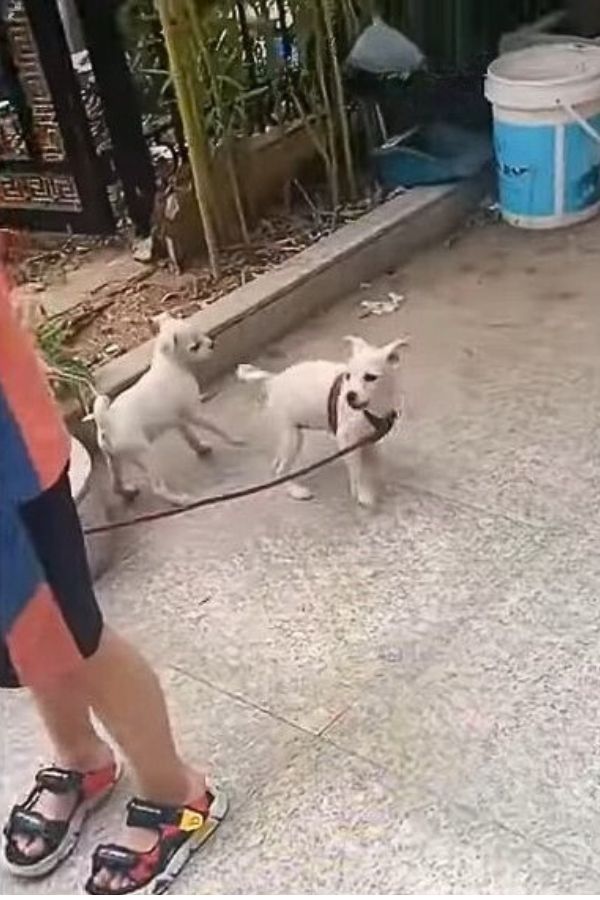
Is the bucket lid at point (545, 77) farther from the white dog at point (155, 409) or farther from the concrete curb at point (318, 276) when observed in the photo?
the white dog at point (155, 409)

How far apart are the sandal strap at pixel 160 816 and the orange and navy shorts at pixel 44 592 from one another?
0.90ft

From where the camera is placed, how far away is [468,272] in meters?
3.13

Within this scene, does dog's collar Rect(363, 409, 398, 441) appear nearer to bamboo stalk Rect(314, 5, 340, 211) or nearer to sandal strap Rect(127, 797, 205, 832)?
sandal strap Rect(127, 797, 205, 832)

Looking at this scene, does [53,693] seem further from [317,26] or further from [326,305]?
[317,26]

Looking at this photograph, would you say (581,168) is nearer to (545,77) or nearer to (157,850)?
(545,77)

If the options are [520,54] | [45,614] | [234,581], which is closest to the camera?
[45,614]

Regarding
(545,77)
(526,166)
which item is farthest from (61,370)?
(545,77)

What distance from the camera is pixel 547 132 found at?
3.12 metres

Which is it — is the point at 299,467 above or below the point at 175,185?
below

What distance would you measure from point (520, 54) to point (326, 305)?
34.8 inches

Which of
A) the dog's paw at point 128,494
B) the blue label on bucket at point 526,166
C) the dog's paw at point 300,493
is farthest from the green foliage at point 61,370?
the blue label on bucket at point 526,166

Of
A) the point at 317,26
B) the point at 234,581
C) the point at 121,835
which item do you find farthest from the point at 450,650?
the point at 317,26

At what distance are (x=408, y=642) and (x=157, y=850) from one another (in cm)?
53

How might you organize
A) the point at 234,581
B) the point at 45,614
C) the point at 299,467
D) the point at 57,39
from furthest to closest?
the point at 57,39 < the point at 299,467 < the point at 234,581 < the point at 45,614
